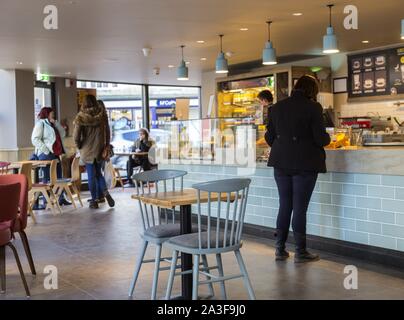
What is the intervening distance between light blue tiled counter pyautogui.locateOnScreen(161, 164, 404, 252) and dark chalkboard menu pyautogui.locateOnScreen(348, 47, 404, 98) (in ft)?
12.8

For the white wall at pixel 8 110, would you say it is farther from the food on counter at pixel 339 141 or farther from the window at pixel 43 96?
the food on counter at pixel 339 141

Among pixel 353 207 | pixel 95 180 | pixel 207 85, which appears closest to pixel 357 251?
pixel 353 207

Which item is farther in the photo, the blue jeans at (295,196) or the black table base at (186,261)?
the blue jeans at (295,196)

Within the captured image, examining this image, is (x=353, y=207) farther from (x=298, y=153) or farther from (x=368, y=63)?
(x=368, y=63)

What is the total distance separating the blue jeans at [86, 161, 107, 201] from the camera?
28.0 feet

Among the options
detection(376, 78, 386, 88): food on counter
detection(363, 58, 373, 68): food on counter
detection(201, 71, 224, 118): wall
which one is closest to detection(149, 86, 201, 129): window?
detection(201, 71, 224, 118): wall

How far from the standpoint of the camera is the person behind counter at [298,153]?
470 cm

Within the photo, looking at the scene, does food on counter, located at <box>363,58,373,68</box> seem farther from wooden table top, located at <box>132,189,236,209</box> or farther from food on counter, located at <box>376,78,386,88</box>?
wooden table top, located at <box>132,189,236,209</box>

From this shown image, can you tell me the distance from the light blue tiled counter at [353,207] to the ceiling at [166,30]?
1.90 metres

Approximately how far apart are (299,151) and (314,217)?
99 cm

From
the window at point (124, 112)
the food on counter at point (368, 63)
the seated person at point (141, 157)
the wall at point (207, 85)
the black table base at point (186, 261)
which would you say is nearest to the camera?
the black table base at point (186, 261)

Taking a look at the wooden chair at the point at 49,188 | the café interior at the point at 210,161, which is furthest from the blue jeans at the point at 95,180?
the wooden chair at the point at 49,188

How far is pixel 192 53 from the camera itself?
936 centimetres
